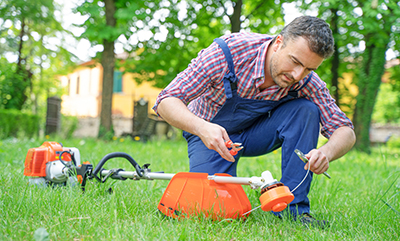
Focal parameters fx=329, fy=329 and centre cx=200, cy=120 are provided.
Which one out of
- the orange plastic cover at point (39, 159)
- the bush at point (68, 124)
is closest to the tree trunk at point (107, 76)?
the bush at point (68, 124)

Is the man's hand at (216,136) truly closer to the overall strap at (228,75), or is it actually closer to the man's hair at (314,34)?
the overall strap at (228,75)

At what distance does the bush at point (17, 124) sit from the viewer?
831 centimetres

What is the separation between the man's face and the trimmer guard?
0.70m

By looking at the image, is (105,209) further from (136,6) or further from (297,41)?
(136,6)

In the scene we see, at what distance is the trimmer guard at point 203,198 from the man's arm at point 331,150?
429 mm

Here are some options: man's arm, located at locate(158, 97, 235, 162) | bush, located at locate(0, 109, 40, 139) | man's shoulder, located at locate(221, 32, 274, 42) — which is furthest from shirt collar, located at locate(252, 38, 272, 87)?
bush, located at locate(0, 109, 40, 139)


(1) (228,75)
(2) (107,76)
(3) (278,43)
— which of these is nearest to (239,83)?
(1) (228,75)

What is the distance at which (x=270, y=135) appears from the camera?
2.19 metres

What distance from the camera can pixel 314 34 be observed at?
5.92 ft

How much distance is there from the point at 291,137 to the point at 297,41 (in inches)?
22.0

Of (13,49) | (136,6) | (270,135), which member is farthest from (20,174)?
(13,49)

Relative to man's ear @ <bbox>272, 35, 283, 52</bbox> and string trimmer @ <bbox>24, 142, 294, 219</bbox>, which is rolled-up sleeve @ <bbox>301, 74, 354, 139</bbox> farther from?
string trimmer @ <bbox>24, 142, 294, 219</bbox>

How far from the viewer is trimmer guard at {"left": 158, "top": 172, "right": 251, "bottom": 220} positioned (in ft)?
5.57

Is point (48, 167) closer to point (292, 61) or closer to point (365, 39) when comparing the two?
point (292, 61)
